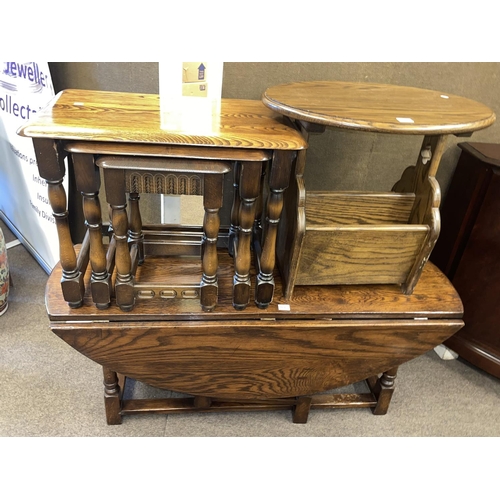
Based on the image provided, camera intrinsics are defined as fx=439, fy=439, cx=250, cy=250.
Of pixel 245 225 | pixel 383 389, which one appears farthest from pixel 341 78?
pixel 383 389

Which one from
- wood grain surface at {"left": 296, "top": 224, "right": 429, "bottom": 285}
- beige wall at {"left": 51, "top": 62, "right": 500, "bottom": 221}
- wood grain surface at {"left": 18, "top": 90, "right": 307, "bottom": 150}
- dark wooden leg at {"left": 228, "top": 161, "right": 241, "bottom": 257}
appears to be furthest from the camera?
beige wall at {"left": 51, "top": 62, "right": 500, "bottom": 221}

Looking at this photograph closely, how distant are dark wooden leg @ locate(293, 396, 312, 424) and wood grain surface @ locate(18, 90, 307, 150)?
885 mm

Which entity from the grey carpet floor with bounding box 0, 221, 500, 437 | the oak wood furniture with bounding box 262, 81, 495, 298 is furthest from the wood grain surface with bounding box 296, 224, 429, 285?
the grey carpet floor with bounding box 0, 221, 500, 437

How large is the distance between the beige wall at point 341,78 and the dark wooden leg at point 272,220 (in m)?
0.56

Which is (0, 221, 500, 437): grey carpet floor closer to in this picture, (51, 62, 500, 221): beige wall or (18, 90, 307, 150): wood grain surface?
(51, 62, 500, 221): beige wall

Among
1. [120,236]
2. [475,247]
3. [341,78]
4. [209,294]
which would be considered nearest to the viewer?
[120,236]

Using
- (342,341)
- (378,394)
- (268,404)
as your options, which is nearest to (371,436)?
(378,394)

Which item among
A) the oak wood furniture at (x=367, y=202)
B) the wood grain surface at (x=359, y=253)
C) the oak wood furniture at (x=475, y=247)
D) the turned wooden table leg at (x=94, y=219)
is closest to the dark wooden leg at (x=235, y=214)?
the oak wood furniture at (x=367, y=202)

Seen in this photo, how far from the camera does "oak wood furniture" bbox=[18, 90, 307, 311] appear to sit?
95 centimetres

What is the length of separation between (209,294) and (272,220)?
10.6 inches

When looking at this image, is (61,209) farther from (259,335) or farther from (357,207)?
(357,207)

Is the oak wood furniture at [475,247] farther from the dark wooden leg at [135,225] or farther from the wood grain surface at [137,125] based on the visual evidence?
the dark wooden leg at [135,225]

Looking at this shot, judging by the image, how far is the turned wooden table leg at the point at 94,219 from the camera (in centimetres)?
98

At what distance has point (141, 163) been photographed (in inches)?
38.0
